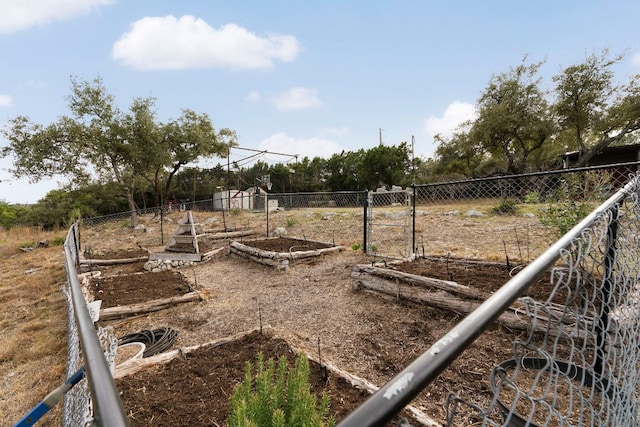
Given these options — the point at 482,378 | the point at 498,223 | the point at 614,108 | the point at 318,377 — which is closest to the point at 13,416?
the point at 318,377

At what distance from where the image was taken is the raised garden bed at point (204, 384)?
1.98 meters

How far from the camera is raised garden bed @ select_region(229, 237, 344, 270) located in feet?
22.0

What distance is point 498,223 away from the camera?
9.20m

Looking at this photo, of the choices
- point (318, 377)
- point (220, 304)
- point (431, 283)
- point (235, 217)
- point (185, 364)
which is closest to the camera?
point (318, 377)

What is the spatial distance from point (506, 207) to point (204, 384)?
34.8 ft

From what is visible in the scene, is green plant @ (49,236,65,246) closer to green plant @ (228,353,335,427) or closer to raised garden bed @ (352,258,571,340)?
raised garden bed @ (352,258,571,340)

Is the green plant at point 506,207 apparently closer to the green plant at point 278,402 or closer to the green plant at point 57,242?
the green plant at point 278,402

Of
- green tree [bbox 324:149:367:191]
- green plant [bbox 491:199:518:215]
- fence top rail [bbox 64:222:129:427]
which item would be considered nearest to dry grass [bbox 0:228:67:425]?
fence top rail [bbox 64:222:129:427]

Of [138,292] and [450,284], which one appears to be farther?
[138,292]

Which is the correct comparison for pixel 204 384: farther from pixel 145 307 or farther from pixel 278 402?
pixel 145 307

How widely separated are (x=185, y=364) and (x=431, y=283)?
119 inches

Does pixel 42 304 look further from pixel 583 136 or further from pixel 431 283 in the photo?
pixel 583 136

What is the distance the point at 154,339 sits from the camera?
3385 millimetres

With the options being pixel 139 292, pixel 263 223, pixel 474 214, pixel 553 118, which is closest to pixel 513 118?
pixel 553 118
